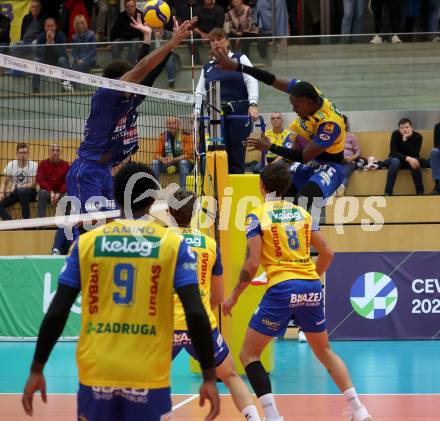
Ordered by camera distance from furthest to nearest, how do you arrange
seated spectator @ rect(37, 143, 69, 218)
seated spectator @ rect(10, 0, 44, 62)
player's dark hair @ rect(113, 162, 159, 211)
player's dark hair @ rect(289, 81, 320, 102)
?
seated spectator @ rect(10, 0, 44, 62)
seated spectator @ rect(37, 143, 69, 218)
player's dark hair @ rect(289, 81, 320, 102)
player's dark hair @ rect(113, 162, 159, 211)

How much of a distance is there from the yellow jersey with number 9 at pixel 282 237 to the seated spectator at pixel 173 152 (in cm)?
445

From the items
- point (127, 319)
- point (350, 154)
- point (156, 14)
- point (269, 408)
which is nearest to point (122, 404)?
point (127, 319)

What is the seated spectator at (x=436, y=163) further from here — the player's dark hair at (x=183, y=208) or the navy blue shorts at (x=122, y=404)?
the navy blue shorts at (x=122, y=404)

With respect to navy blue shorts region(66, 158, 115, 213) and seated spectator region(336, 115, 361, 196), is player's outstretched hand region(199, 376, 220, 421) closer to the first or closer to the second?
navy blue shorts region(66, 158, 115, 213)

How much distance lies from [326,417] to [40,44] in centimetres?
1094

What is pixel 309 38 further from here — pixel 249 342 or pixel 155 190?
pixel 155 190

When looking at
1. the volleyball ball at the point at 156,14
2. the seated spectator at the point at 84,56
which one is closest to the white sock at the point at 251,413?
the volleyball ball at the point at 156,14

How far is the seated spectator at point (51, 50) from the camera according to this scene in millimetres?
16089

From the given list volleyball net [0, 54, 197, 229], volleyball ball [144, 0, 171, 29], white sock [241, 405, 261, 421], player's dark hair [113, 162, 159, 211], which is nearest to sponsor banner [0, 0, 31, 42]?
volleyball net [0, 54, 197, 229]

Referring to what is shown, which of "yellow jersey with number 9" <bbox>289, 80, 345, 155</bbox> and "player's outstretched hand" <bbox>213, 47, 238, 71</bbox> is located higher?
"player's outstretched hand" <bbox>213, 47, 238, 71</bbox>

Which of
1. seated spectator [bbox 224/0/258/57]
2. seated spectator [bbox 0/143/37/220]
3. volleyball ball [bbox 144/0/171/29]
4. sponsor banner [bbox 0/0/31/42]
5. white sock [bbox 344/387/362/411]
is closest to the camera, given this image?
white sock [bbox 344/387/362/411]

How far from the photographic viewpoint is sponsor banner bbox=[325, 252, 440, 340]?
13.7 metres

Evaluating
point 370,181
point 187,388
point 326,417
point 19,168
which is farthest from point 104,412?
point 370,181

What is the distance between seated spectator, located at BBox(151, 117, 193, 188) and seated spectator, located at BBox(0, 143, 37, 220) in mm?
1936
